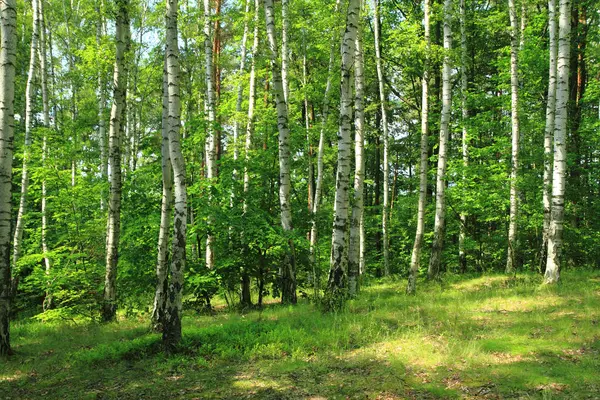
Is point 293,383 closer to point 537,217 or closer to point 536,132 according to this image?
point 537,217

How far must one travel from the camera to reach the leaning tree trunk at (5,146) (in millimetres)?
6531

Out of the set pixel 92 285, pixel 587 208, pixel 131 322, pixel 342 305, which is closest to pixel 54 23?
pixel 92 285

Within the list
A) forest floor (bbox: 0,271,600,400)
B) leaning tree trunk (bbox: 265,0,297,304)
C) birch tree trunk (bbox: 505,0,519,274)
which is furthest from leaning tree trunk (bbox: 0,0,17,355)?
birch tree trunk (bbox: 505,0,519,274)

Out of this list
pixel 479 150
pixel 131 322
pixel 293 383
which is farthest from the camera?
pixel 479 150

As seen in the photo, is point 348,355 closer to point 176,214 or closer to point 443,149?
point 176,214

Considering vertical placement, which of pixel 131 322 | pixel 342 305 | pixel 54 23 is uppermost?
pixel 54 23

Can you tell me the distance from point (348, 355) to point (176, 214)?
3.64 m

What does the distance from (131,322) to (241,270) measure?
2.92 meters

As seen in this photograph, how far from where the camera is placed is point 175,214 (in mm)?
6562

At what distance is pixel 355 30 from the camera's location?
8656 millimetres

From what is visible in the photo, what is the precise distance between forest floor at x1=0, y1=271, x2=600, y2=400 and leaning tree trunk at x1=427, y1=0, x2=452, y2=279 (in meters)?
2.66

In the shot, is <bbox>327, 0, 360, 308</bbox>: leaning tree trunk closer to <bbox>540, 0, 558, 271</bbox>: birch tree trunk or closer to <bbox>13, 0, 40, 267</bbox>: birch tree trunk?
<bbox>540, 0, 558, 271</bbox>: birch tree trunk

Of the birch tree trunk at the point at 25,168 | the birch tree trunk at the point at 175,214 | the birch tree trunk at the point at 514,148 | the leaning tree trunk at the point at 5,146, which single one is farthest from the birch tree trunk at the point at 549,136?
the birch tree trunk at the point at 25,168

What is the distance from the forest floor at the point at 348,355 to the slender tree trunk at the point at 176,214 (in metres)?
0.48
